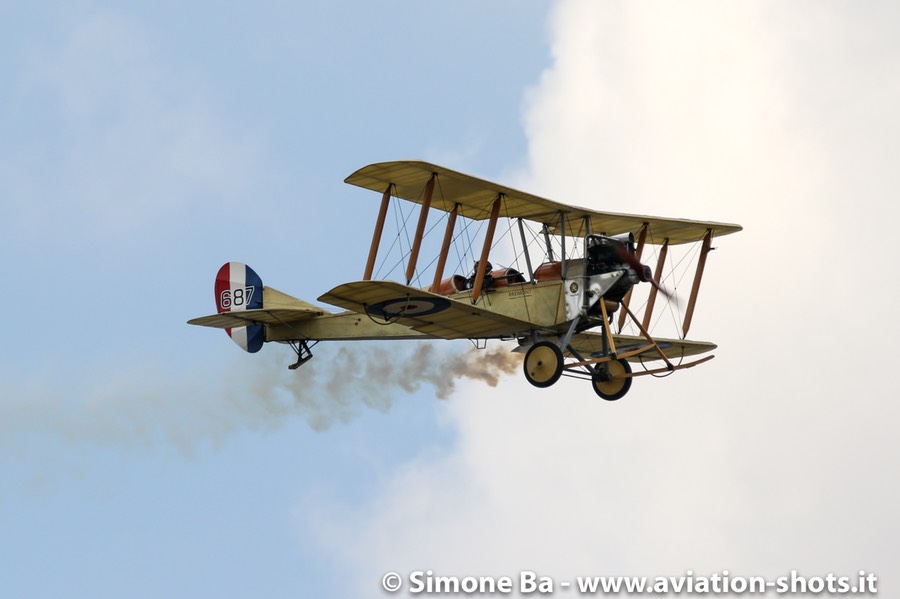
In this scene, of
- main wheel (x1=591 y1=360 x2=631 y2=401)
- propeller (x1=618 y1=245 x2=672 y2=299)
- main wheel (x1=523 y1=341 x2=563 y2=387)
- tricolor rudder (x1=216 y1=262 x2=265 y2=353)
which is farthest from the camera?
tricolor rudder (x1=216 y1=262 x2=265 y2=353)

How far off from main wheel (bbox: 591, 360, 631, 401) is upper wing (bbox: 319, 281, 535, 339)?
6.78ft

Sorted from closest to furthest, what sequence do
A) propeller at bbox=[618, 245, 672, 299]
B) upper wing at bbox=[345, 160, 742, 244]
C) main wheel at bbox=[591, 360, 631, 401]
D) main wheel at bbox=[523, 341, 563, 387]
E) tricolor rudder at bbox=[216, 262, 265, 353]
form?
upper wing at bbox=[345, 160, 742, 244], main wheel at bbox=[523, 341, 563, 387], propeller at bbox=[618, 245, 672, 299], main wheel at bbox=[591, 360, 631, 401], tricolor rudder at bbox=[216, 262, 265, 353]

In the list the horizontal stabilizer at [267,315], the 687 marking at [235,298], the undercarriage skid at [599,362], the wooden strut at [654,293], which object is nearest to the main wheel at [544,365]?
the undercarriage skid at [599,362]

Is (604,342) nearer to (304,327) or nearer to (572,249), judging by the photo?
(572,249)

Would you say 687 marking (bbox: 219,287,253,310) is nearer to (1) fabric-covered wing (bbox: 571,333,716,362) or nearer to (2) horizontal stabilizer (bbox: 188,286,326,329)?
(2) horizontal stabilizer (bbox: 188,286,326,329)

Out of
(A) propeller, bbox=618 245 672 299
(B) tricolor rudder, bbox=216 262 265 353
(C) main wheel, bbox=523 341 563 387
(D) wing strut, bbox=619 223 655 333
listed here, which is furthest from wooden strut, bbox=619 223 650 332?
(B) tricolor rudder, bbox=216 262 265 353

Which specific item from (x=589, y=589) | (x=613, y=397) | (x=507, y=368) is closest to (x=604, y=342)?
(x=613, y=397)

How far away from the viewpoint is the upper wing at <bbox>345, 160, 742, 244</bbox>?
2231 centimetres

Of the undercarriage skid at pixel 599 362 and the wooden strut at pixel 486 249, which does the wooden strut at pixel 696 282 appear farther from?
the wooden strut at pixel 486 249

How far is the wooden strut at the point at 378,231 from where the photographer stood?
2280 centimetres

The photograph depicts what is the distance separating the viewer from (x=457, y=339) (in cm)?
2402

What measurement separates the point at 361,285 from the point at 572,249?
15.3ft

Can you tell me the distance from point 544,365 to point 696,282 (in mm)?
4524

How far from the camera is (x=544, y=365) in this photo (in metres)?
23.1
